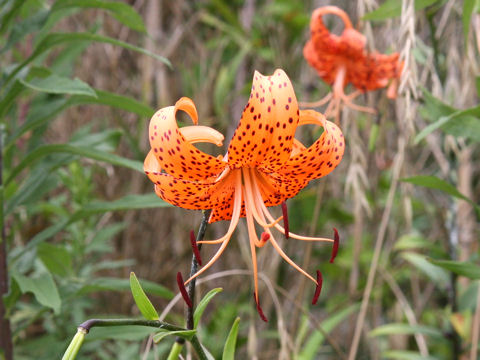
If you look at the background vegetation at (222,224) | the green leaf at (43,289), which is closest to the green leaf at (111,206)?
the background vegetation at (222,224)

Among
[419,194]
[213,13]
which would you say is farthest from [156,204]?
[419,194]

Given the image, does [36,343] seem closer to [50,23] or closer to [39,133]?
[39,133]

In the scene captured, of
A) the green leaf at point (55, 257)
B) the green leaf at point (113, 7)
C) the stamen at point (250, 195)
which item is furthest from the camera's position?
the green leaf at point (55, 257)

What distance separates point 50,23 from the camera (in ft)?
3.93

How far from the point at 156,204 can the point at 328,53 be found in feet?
2.01

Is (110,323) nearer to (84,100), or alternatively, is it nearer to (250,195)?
(250,195)

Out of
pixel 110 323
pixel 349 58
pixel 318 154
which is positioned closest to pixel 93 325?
pixel 110 323

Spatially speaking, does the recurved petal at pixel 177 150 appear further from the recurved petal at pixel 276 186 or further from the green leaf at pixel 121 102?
the green leaf at pixel 121 102

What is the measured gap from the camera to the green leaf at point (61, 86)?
0.97 m

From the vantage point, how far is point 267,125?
70 centimetres

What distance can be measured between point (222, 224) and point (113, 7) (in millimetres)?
1202

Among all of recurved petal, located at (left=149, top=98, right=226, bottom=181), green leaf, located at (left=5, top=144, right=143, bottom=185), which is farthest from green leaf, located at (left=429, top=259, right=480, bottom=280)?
green leaf, located at (left=5, top=144, right=143, bottom=185)

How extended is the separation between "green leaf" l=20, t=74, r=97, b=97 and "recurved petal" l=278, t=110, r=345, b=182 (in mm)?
374

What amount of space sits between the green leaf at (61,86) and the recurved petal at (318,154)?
37 centimetres
